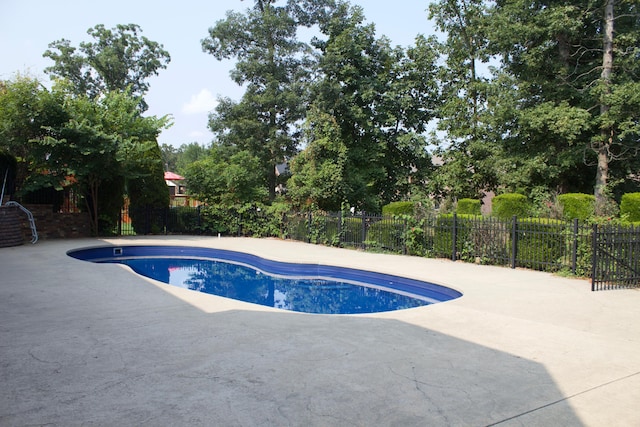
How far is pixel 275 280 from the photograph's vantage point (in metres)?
11.6

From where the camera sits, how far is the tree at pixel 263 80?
2423 cm

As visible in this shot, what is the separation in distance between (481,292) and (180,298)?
5.17 meters

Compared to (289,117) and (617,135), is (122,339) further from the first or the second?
(289,117)

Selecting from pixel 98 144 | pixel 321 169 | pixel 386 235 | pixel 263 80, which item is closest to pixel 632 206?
pixel 386 235

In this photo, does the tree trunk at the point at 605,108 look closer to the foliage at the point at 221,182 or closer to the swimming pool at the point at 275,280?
the swimming pool at the point at 275,280

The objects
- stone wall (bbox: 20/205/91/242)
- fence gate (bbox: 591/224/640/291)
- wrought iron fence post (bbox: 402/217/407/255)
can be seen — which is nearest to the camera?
fence gate (bbox: 591/224/640/291)

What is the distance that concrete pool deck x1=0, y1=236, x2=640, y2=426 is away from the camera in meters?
3.00

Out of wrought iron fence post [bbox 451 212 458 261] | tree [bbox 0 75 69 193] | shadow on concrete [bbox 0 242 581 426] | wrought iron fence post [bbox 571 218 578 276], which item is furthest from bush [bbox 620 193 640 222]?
tree [bbox 0 75 69 193]

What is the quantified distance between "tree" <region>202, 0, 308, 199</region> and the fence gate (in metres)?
18.2

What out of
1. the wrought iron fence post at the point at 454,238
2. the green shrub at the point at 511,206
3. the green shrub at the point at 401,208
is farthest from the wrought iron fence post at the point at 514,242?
the green shrub at the point at 401,208

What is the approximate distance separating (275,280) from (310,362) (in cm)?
774

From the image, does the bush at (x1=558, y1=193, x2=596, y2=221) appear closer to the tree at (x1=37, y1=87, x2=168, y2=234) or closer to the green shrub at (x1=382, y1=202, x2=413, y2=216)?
the green shrub at (x1=382, y1=202, x2=413, y2=216)

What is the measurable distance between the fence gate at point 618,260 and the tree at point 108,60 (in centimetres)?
3391

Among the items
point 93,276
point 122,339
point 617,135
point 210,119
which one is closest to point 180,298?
point 122,339
